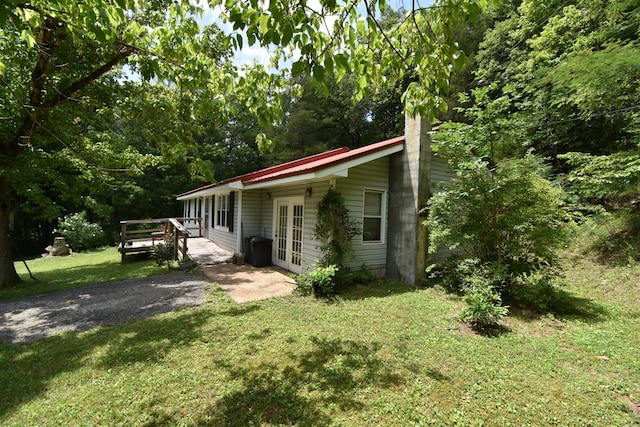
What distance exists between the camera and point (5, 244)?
7555 millimetres

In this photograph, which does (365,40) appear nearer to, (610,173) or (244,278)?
(244,278)

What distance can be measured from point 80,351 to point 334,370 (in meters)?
3.49

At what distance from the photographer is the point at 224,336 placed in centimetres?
409

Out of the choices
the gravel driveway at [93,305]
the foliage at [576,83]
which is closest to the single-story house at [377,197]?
the foliage at [576,83]

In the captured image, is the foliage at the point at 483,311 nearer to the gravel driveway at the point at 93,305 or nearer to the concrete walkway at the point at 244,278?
the concrete walkway at the point at 244,278

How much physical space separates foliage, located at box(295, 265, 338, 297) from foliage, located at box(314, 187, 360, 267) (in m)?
0.57

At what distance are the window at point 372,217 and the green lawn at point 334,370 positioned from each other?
2.58m

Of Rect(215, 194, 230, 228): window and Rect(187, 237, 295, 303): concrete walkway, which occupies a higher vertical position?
Rect(215, 194, 230, 228): window

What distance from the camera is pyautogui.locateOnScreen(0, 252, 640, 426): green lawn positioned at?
253cm

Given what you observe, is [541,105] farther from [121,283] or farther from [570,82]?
[121,283]

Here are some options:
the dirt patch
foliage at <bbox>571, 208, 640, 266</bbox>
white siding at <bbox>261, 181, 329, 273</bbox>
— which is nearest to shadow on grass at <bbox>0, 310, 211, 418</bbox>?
the dirt patch

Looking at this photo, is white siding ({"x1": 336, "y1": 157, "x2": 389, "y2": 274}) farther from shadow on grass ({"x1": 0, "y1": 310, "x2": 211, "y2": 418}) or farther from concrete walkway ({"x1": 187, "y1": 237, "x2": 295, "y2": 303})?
shadow on grass ({"x1": 0, "y1": 310, "x2": 211, "y2": 418})

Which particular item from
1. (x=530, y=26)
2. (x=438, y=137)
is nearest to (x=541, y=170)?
(x=438, y=137)

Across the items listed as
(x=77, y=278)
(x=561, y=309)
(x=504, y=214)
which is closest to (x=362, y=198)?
(x=504, y=214)
